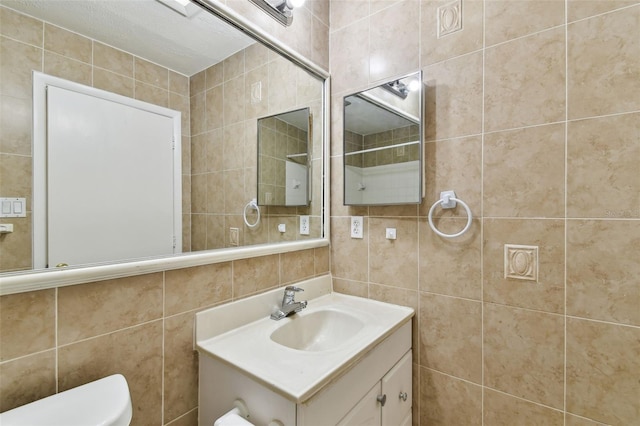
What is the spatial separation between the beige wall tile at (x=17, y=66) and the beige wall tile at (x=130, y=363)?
68 cm

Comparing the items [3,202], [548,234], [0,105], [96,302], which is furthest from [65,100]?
[548,234]

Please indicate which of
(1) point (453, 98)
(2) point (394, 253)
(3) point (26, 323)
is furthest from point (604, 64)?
(3) point (26, 323)

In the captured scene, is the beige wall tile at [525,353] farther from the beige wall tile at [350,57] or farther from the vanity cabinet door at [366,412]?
the beige wall tile at [350,57]

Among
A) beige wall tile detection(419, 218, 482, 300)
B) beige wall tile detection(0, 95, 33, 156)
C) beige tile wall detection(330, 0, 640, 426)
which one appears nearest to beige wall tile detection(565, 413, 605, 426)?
beige tile wall detection(330, 0, 640, 426)

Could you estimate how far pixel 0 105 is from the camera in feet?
2.23

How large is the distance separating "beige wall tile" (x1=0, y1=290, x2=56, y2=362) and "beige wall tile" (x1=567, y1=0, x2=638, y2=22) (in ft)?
6.10

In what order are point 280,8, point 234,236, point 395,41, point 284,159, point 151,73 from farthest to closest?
point 284,159 < point 395,41 < point 280,8 < point 234,236 < point 151,73

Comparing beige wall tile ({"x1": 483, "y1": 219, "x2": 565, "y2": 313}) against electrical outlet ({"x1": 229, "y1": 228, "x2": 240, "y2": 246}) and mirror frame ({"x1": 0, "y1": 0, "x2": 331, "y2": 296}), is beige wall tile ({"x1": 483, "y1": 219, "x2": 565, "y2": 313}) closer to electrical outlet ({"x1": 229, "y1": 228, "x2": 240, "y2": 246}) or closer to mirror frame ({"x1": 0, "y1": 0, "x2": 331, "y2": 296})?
mirror frame ({"x1": 0, "y1": 0, "x2": 331, "y2": 296})

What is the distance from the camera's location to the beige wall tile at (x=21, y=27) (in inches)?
26.9

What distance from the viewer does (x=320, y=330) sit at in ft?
4.48

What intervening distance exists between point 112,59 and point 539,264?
1624 millimetres

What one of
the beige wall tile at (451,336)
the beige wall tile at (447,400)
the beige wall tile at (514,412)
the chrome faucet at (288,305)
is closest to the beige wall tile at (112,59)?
the chrome faucet at (288,305)

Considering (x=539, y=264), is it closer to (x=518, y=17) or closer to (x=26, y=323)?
(x=518, y=17)

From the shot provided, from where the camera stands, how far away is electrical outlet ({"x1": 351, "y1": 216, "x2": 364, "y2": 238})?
154cm
